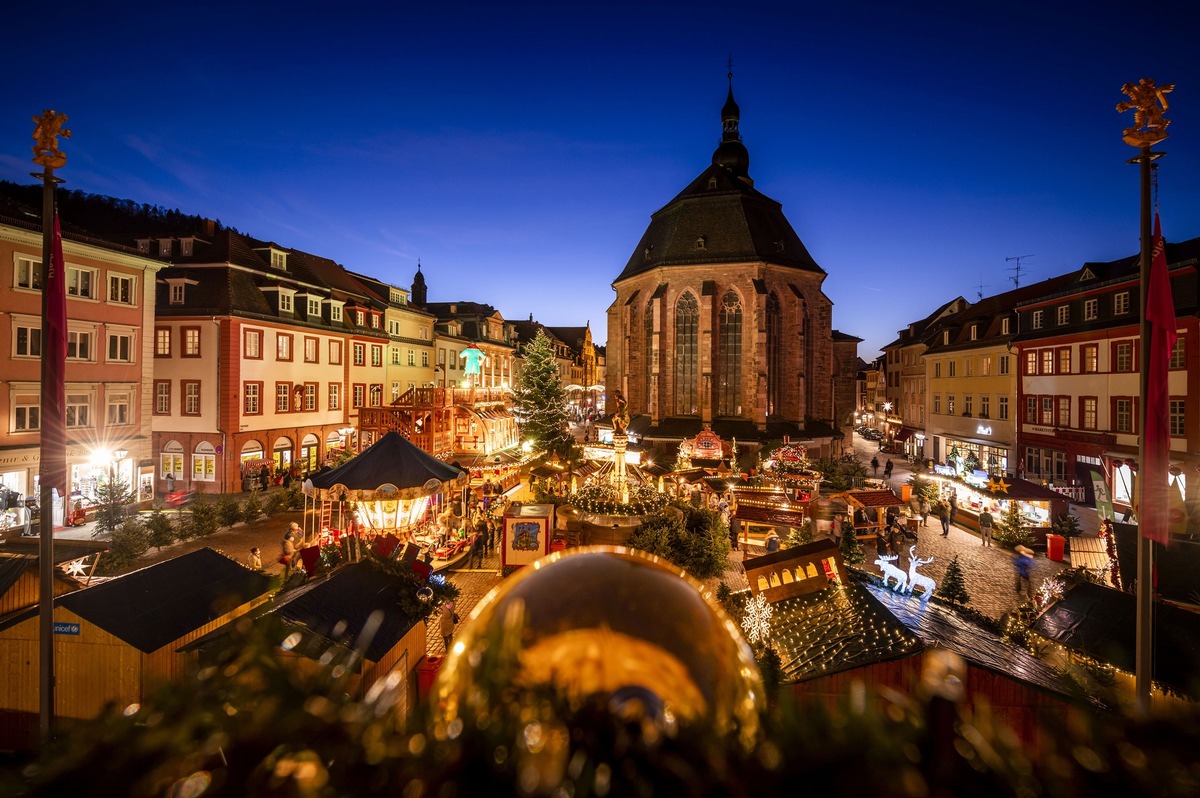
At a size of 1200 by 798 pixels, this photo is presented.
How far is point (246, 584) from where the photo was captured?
24.1ft

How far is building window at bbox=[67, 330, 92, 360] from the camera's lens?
18078mm

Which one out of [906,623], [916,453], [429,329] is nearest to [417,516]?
[906,623]

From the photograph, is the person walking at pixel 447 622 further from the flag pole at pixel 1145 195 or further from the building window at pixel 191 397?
the building window at pixel 191 397

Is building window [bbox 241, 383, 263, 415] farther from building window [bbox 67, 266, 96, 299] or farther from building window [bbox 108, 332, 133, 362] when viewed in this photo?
building window [bbox 67, 266, 96, 299]

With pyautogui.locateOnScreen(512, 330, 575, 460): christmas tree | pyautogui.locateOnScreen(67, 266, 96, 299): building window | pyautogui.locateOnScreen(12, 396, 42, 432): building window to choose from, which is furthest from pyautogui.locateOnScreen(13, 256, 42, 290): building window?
pyautogui.locateOnScreen(512, 330, 575, 460): christmas tree

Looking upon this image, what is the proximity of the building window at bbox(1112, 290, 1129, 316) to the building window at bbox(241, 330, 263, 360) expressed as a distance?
38.4 meters

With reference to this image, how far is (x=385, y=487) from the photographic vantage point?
12211mm

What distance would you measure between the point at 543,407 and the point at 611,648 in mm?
28075

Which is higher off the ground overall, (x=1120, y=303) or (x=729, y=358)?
(x=1120, y=303)

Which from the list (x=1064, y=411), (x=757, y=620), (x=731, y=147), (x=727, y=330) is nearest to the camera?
(x=757, y=620)

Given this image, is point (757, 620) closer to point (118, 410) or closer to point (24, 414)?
point (24, 414)

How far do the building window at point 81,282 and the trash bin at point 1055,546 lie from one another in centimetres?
3244

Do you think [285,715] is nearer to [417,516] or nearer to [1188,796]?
[1188,796]

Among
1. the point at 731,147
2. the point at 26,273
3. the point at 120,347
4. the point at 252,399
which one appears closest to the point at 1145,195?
the point at 26,273
